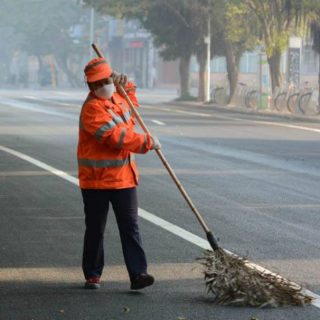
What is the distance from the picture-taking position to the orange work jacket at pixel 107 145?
7.91 m

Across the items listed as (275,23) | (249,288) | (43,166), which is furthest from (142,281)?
(275,23)

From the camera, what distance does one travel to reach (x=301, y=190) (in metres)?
14.7

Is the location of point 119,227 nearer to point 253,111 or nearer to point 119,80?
point 119,80

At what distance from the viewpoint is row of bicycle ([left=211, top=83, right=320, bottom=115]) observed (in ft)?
126

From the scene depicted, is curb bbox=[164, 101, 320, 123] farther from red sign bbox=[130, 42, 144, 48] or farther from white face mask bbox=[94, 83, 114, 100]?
red sign bbox=[130, 42, 144, 48]

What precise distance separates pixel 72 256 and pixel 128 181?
1671 millimetres

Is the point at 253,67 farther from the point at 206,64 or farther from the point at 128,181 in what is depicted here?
the point at 128,181

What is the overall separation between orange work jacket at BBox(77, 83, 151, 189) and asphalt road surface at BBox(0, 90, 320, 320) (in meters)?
0.79

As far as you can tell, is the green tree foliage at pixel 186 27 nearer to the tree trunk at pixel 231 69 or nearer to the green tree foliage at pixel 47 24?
the tree trunk at pixel 231 69

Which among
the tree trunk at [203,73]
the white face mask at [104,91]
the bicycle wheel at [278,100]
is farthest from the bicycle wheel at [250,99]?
the white face mask at [104,91]

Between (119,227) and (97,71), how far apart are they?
110cm

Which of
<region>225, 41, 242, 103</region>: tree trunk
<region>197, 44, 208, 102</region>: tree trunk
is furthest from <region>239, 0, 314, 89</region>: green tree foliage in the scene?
<region>197, 44, 208, 102</region>: tree trunk

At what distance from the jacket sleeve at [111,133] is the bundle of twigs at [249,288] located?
0.96 meters

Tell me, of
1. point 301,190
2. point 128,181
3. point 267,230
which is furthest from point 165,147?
point 128,181
